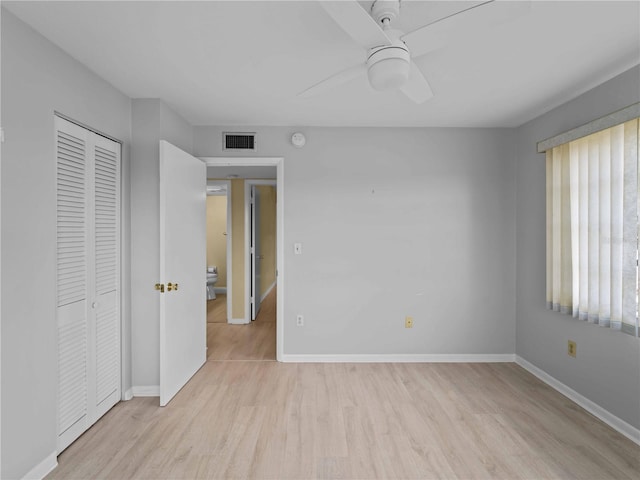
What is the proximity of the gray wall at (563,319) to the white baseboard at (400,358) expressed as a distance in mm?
345

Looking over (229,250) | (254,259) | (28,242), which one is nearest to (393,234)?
(254,259)

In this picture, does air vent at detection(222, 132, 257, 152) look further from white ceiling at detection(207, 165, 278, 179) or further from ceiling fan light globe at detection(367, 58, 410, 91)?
ceiling fan light globe at detection(367, 58, 410, 91)

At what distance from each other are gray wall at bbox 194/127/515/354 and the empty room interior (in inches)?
0.9

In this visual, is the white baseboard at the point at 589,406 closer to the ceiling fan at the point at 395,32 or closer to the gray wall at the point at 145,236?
the ceiling fan at the point at 395,32

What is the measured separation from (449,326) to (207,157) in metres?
3.10

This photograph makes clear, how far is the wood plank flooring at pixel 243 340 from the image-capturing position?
3.77 m

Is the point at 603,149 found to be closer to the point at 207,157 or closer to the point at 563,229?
the point at 563,229

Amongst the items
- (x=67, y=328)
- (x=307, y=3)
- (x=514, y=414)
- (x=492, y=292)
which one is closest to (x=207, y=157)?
(x=67, y=328)

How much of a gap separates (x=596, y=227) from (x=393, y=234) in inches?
65.7

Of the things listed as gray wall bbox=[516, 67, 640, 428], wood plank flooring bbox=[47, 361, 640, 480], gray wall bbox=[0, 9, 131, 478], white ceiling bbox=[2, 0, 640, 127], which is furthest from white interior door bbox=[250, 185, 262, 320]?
gray wall bbox=[516, 67, 640, 428]

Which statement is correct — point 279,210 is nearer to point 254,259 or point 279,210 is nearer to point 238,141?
point 238,141

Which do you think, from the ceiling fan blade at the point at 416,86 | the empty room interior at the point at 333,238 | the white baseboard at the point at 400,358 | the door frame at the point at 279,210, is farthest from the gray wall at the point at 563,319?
the door frame at the point at 279,210

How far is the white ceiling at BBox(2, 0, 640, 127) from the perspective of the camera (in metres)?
1.71

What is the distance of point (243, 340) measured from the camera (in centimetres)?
430
